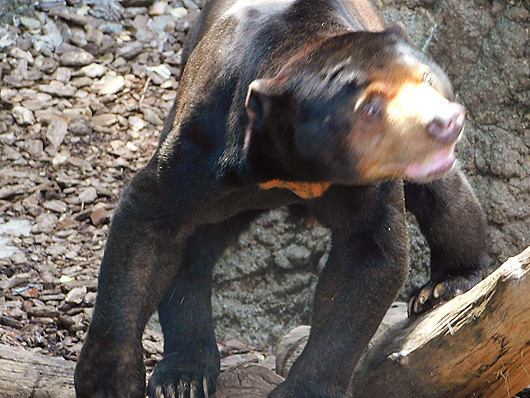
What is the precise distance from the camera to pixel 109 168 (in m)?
7.29

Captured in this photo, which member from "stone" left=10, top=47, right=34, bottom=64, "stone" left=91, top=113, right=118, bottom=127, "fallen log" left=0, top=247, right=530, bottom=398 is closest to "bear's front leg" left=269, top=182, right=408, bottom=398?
"fallen log" left=0, top=247, right=530, bottom=398

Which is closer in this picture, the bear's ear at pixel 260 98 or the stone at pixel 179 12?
the bear's ear at pixel 260 98

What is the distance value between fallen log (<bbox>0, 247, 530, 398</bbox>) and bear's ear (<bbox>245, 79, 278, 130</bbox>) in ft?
3.96

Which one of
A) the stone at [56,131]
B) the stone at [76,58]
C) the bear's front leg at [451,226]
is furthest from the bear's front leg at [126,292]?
the stone at [76,58]

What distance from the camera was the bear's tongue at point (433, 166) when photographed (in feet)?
11.2

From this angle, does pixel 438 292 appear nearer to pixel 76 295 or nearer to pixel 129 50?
pixel 76 295

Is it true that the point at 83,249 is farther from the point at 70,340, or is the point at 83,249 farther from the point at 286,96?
the point at 286,96

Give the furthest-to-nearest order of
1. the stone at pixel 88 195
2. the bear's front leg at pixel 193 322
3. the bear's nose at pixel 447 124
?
1. the stone at pixel 88 195
2. the bear's front leg at pixel 193 322
3. the bear's nose at pixel 447 124

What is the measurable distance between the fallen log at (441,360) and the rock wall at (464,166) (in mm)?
2329

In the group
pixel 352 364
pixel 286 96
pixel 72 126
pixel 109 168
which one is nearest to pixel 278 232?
pixel 109 168

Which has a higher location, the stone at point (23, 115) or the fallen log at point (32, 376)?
the fallen log at point (32, 376)

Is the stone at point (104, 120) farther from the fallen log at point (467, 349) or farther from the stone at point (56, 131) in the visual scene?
the fallen log at point (467, 349)

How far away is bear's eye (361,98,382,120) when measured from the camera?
348cm

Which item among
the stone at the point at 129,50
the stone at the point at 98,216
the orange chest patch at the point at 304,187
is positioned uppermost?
the orange chest patch at the point at 304,187
